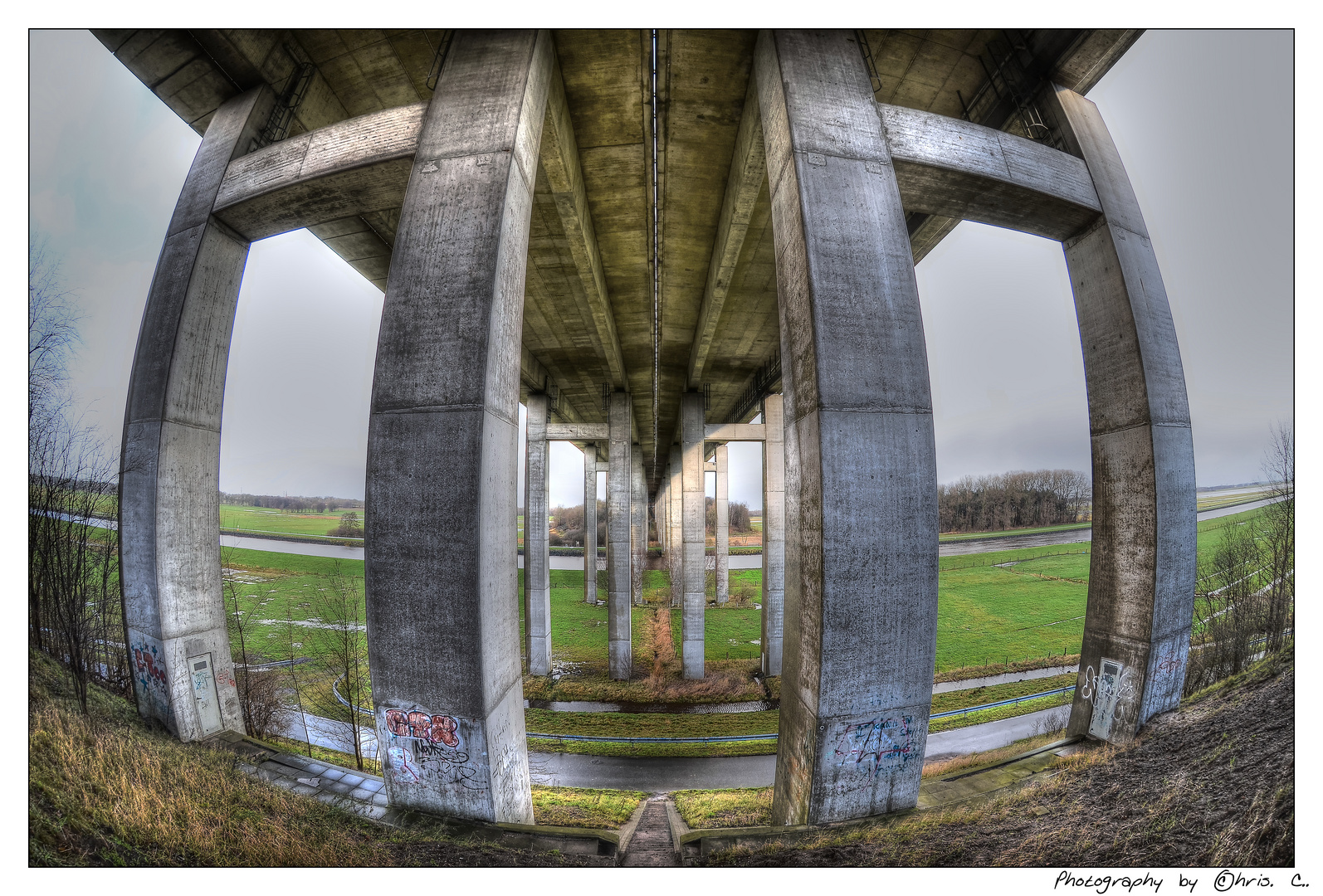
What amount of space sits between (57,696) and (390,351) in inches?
258

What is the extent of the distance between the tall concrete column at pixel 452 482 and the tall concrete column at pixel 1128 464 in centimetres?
838

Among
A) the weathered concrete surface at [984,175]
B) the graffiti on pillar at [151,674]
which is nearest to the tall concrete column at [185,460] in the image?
the graffiti on pillar at [151,674]

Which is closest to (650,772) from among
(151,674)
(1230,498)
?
(151,674)

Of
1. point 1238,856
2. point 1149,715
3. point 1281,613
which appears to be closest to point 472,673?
point 1238,856

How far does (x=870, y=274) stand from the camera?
5246 mm

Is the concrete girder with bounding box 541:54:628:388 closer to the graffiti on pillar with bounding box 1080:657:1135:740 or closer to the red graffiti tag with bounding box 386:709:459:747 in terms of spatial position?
the red graffiti tag with bounding box 386:709:459:747

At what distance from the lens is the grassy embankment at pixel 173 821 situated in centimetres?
437

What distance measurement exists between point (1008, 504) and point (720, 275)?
48.7 meters

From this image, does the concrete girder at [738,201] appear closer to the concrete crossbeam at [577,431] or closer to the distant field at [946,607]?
the concrete crossbeam at [577,431]

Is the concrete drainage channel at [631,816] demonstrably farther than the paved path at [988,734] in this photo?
No

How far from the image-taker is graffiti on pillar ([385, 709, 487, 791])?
474 centimetres

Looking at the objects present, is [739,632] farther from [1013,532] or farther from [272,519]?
[1013,532]

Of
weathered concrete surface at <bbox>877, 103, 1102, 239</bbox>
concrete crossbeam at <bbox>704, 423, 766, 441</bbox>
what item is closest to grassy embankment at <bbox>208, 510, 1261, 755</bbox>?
weathered concrete surface at <bbox>877, 103, 1102, 239</bbox>
